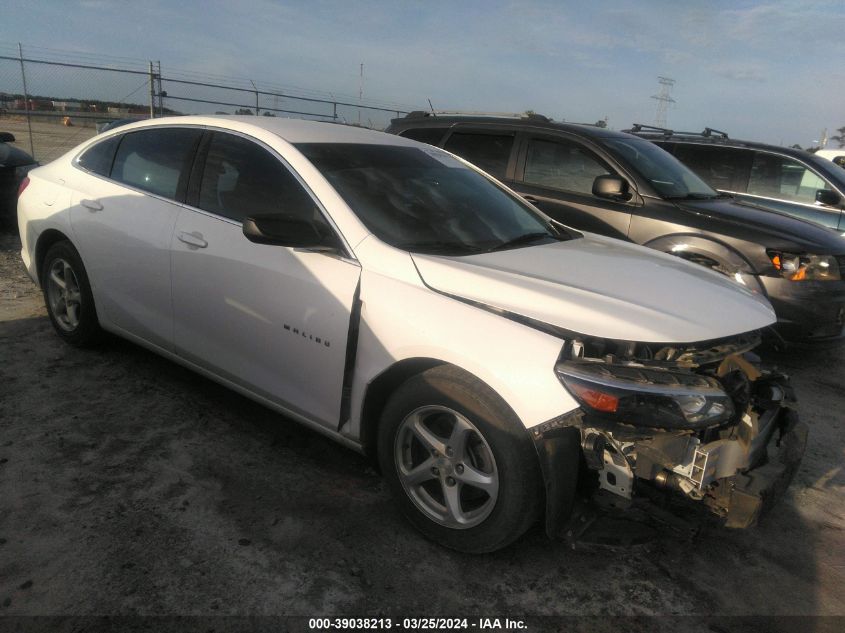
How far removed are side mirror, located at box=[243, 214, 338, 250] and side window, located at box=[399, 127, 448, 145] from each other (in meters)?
4.07

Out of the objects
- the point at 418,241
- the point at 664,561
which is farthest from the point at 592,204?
the point at 664,561

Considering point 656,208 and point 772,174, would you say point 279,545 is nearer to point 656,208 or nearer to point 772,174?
→ point 656,208

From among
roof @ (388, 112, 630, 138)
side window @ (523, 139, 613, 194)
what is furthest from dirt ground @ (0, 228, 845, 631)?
roof @ (388, 112, 630, 138)

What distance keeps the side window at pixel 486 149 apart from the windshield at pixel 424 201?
2.51 meters

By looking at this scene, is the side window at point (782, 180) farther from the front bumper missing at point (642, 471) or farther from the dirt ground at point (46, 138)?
the dirt ground at point (46, 138)

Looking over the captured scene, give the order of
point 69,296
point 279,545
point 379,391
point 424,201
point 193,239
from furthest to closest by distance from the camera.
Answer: point 69,296 < point 193,239 < point 424,201 < point 379,391 < point 279,545

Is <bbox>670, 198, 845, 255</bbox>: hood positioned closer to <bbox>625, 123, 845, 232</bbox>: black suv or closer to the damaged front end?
<bbox>625, 123, 845, 232</bbox>: black suv

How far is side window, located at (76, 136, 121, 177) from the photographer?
4.21 m

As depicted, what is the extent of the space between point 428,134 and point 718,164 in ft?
11.1

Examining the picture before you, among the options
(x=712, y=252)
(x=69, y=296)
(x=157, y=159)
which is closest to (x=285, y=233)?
(x=157, y=159)

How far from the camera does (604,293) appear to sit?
8.66 feet

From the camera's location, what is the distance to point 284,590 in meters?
2.45

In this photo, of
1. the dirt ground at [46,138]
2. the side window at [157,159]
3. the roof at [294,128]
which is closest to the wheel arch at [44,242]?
the side window at [157,159]

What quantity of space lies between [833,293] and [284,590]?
4502 millimetres
